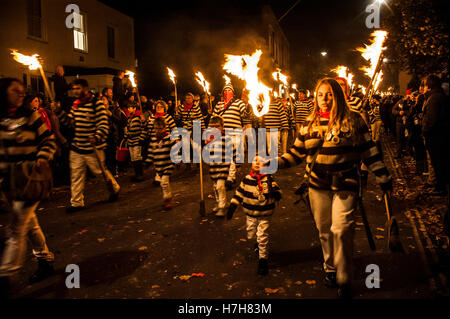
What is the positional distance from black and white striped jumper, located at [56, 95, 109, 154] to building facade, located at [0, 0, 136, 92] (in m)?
6.49

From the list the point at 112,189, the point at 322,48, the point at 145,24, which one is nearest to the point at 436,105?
the point at 112,189

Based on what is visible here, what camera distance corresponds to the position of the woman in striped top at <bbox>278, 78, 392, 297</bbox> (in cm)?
386

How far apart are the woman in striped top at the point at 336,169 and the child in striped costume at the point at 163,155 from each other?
154 inches

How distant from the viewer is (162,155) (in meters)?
7.69

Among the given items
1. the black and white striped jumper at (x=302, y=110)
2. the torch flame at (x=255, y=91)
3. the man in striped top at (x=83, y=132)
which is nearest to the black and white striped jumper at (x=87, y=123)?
the man in striped top at (x=83, y=132)

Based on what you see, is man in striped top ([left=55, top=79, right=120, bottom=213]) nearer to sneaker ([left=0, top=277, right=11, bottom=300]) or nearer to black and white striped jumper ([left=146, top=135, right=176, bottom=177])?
black and white striped jumper ([left=146, top=135, right=176, bottom=177])

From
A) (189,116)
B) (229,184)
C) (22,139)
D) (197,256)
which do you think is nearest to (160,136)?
(229,184)

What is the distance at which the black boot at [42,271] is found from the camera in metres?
4.58

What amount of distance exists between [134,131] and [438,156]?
755 cm

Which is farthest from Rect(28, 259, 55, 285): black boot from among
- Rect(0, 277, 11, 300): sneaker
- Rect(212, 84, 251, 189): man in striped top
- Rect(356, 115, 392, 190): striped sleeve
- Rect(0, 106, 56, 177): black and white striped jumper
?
Rect(212, 84, 251, 189): man in striped top

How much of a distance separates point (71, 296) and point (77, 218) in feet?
10.1

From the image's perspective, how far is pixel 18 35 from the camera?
47.2 feet

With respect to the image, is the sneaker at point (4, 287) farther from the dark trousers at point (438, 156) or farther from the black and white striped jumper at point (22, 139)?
the dark trousers at point (438, 156)

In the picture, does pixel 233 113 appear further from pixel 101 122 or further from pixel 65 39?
pixel 65 39
